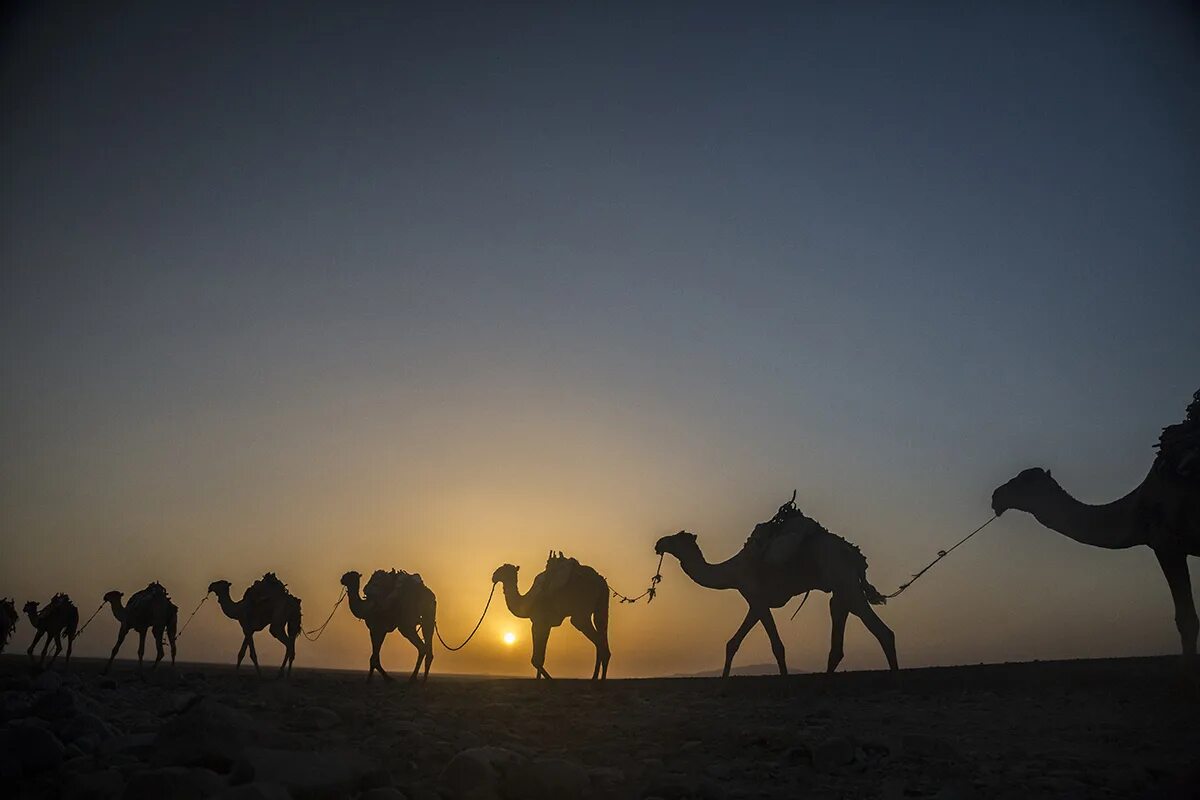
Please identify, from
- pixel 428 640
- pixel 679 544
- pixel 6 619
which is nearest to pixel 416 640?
pixel 428 640

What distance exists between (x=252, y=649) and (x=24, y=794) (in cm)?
1937

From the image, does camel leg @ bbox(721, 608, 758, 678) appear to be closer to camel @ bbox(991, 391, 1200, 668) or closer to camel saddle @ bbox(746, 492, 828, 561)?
camel saddle @ bbox(746, 492, 828, 561)

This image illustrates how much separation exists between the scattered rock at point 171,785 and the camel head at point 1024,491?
12669 mm

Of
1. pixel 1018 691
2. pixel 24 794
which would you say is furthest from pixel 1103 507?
pixel 24 794

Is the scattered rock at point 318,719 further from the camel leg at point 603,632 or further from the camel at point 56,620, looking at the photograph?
the camel at point 56,620

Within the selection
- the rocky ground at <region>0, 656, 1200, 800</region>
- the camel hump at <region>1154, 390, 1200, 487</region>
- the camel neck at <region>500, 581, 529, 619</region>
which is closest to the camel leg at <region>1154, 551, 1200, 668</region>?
the rocky ground at <region>0, 656, 1200, 800</region>

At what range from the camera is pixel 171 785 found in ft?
15.7

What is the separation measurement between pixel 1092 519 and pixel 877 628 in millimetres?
4151

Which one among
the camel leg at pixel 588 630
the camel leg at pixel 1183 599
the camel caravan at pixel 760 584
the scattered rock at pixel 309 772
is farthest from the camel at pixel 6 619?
the camel leg at pixel 1183 599

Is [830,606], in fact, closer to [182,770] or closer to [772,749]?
[772,749]

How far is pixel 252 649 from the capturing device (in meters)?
23.1

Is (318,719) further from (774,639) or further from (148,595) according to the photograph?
(148,595)

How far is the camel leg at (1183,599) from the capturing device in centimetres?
962

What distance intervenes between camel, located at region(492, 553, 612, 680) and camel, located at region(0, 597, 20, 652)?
16816mm
